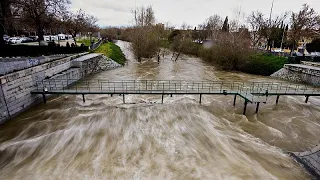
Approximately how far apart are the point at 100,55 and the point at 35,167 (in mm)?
21040

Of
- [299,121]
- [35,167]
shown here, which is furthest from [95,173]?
[299,121]

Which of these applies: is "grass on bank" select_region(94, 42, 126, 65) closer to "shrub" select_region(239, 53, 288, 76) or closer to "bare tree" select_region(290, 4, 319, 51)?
"shrub" select_region(239, 53, 288, 76)

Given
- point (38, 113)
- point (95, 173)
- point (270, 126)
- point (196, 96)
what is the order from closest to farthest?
1. point (95, 173)
2. point (270, 126)
3. point (38, 113)
4. point (196, 96)

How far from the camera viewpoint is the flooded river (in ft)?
26.5

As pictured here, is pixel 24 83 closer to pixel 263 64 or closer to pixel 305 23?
pixel 263 64

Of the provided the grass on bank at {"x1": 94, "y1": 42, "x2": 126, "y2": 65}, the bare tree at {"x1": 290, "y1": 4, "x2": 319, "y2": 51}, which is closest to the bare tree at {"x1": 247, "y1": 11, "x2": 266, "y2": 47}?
the bare tree at {"x1": 290, "y1": 4, "x2": 319, "y2": 51}

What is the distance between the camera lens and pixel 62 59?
63.5 feet

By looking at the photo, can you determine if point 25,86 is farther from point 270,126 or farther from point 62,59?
point 270,126

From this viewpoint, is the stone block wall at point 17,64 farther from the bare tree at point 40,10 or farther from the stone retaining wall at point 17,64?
the bare tree at point 40,10

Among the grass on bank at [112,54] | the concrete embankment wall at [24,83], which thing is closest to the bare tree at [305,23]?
the grass on bank at [112,54]

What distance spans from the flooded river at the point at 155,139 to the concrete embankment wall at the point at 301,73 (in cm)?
771

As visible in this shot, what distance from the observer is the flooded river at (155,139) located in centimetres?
809

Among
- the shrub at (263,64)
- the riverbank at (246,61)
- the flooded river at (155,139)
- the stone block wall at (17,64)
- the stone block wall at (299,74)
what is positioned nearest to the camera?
the flooded river at (155,139)

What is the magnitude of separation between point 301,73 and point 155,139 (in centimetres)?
2043
